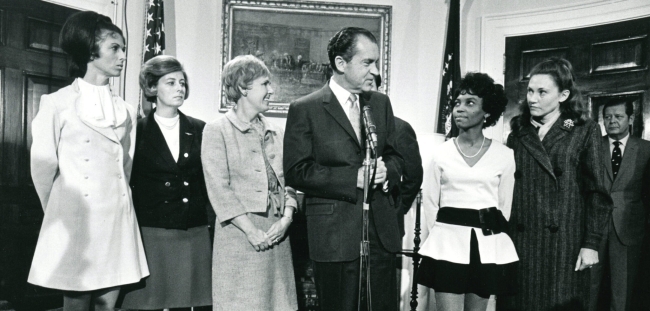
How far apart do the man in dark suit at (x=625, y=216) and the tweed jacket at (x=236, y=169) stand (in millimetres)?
2727

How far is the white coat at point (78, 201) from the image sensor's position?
2.44 meters

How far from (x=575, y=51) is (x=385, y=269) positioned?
3.74 metres

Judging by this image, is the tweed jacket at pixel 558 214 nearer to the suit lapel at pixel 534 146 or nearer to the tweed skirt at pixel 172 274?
the suit lapel at pixel 534 146

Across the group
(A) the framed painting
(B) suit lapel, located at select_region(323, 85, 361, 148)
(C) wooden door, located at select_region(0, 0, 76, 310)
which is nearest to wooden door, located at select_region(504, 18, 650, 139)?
(A) the framed painting

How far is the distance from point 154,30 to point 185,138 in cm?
197

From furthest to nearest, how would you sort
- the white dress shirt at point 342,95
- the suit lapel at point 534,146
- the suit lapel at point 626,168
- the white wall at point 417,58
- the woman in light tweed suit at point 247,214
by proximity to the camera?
the white wall at point 417,58, the suit lapel at point 626,168, the suit lapel at point 534,146, the woman in light tweed suit at point 247,214, the white dress shirt at point 342,95

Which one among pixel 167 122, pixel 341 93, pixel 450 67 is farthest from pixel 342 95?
pixel 450 67

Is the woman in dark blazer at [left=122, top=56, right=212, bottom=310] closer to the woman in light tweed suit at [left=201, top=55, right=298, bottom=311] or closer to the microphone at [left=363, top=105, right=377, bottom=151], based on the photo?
the woman in light tweed suit at [left=201, top=55, right=298, bottom=311]

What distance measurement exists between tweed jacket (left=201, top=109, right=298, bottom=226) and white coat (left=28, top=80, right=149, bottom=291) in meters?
0.44

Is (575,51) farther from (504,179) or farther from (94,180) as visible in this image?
(94,180)

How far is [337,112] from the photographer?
233 cm

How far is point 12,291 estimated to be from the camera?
408cm

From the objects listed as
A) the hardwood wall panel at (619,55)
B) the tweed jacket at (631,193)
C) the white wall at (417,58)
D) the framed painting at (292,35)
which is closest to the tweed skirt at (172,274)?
the framed painting at (292,35)

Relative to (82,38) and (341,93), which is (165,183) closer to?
(82,38)
